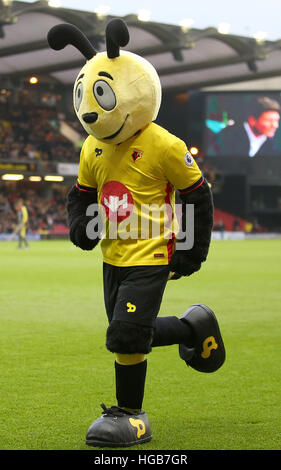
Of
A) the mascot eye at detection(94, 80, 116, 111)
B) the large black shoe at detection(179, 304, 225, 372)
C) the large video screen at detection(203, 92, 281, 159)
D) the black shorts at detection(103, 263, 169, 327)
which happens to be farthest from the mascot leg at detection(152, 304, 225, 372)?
the large video screen at detection(203, 92, 281, 159)

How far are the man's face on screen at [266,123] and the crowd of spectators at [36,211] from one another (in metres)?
15.8

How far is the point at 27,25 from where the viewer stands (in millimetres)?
33062

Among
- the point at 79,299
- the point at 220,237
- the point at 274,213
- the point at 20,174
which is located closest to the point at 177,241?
the point at 79,299

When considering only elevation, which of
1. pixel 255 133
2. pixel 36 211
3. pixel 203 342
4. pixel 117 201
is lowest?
pixel 36 211

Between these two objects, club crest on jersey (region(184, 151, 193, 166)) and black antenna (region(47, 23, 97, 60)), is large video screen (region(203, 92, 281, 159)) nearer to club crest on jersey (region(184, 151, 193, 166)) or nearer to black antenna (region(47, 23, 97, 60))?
black antenna (region(47, 23, 97, 60))

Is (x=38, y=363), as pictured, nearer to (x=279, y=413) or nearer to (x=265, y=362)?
(x=265, y=362)

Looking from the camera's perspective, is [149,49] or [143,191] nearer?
[143,191]

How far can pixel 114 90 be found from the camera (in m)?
4.35

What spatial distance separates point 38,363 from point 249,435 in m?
2.70

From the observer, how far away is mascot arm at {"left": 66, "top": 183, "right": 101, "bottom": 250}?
185 inches

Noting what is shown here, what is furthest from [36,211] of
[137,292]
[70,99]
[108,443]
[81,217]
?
[108,443]

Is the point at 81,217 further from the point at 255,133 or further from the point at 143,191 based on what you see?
the point at 255,133

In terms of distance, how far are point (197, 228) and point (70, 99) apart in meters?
46.7

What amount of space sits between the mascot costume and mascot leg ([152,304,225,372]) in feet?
0.06
